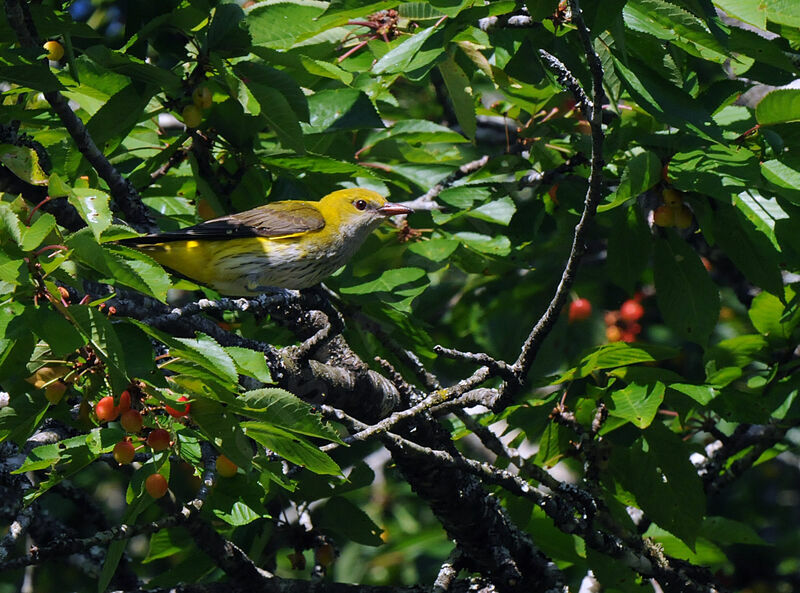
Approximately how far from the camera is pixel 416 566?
7043mm

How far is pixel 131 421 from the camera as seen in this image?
269 centimetres

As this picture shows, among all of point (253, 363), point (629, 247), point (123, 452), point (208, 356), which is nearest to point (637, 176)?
point (629, 247)

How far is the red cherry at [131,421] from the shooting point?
2686 millimetres

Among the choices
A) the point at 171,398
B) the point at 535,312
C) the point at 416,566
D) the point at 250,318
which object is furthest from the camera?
the point at 416,566

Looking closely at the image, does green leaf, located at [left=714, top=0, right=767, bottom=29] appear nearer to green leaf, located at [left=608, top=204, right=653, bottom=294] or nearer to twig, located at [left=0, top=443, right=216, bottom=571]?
green leaf, located at [left=608, top=204, right=653, bottom=294]

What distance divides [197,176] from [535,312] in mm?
2103

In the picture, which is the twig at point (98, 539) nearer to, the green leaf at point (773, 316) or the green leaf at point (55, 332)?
the green leaf at point (55, 332)

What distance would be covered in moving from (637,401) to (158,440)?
1.68 meters

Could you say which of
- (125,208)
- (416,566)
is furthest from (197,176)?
(416,566)

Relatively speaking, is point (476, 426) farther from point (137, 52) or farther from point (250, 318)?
point (137, 52)

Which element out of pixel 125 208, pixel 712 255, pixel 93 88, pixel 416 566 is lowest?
pixel 416 566

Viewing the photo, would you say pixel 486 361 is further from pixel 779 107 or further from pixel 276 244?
pixel 276 244

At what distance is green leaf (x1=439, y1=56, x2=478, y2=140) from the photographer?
3883mm

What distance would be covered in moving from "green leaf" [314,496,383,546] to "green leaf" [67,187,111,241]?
80.2 inches
